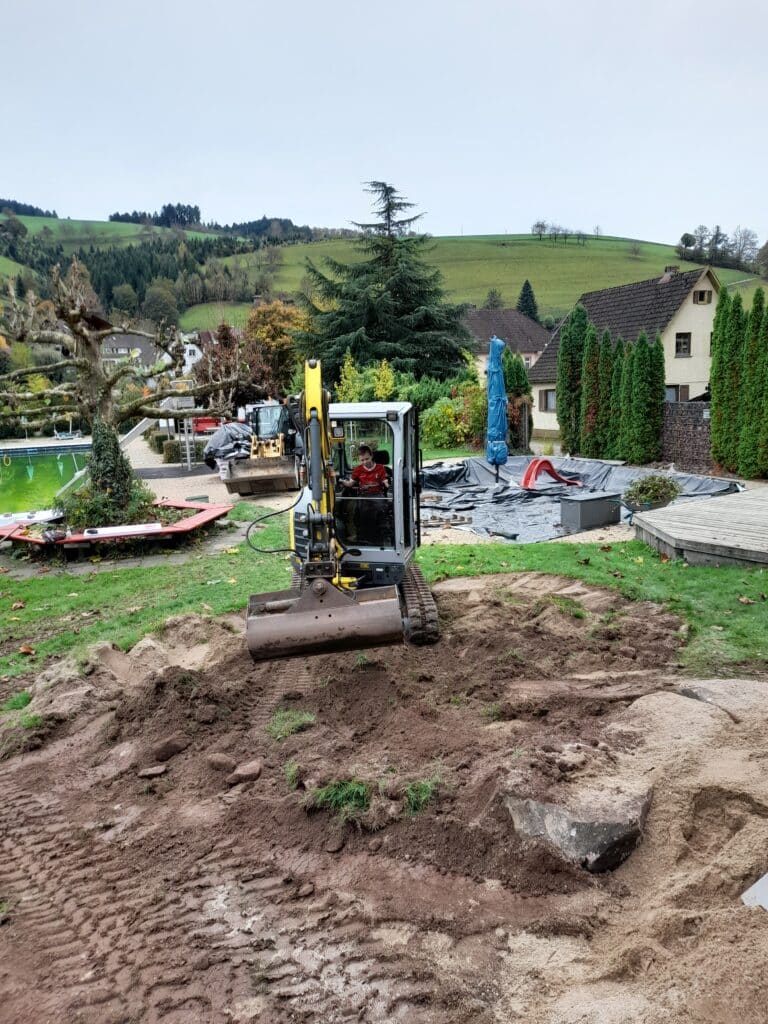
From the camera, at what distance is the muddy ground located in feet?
9.89

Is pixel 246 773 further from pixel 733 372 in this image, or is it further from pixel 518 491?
pixel 733 372

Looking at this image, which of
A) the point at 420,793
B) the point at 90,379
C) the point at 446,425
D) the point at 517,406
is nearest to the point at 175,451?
the point at 446,425

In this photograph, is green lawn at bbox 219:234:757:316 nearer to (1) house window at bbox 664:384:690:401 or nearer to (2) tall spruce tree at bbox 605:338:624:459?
(1) house window at bbox 664:384:690:401

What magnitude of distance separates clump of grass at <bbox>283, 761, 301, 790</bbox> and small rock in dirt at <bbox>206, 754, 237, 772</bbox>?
14.8 inches

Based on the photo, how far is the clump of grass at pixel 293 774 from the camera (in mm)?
4582

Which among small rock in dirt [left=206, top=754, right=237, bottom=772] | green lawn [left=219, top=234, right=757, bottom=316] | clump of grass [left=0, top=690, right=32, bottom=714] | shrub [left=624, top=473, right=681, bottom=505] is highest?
green lawn [left=219, top=234, right=757, bottom=316]

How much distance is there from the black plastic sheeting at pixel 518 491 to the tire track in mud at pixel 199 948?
8993mm

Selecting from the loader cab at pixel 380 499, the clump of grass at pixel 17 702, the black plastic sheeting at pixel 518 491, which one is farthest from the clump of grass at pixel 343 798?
the black plastic sheeting at pixel 518 491

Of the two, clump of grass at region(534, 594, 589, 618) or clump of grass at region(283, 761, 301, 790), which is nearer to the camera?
clump of grass at region(283, 761, 301, 790)

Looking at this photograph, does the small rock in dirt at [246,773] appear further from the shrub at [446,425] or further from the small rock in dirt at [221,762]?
the shrub at [446,425]

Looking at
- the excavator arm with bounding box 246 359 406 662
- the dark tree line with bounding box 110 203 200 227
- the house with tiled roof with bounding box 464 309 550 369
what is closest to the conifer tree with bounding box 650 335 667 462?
the excavator arm with bounding box 246 359 406 662

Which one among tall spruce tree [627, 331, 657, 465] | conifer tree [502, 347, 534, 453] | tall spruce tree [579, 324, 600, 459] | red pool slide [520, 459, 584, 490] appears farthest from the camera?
conifer tree [502, 347, 534, 453]

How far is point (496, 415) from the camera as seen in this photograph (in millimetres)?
18484

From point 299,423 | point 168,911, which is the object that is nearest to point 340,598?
point 299,423
